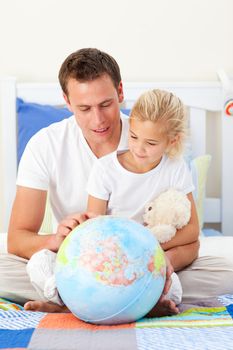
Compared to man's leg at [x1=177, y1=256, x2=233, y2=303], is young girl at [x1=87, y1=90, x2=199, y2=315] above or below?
above

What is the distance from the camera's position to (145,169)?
184 cm

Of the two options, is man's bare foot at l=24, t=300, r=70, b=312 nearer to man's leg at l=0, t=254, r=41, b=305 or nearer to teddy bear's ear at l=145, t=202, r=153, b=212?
man's leg at l=0, t=254, r=41, b=305

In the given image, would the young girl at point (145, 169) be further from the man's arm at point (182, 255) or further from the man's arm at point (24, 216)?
the man's arm at point (24, 216)

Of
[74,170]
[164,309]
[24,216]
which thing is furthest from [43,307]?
[74,170]

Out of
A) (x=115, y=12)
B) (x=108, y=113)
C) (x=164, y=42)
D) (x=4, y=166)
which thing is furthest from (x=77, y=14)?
(x=108, y=113)

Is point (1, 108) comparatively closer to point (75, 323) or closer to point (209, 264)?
point (209, 264)

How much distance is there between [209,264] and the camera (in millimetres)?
1880

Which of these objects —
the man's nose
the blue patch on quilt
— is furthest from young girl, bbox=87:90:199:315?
the blue patch on quilt

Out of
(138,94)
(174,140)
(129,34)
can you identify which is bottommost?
(174,140)

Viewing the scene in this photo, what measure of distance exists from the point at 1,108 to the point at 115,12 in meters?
0.64

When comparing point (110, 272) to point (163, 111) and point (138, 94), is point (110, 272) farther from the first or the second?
point (138, 94)

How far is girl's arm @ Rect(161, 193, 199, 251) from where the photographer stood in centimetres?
179

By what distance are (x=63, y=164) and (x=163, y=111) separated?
419mm

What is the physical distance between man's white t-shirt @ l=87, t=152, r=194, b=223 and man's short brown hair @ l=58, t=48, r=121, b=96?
230 mm
